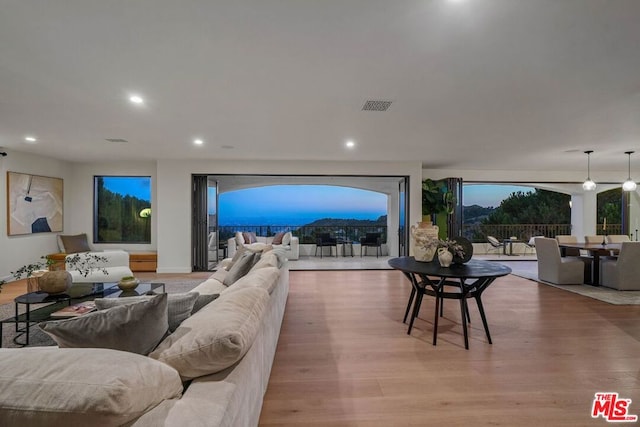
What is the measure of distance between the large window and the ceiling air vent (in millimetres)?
6011

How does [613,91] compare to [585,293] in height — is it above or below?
above

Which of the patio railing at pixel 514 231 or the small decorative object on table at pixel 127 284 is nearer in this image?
the small decorative object on table at pixel 127 284

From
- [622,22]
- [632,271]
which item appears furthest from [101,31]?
[632,271]

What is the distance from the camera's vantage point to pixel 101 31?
2086 millimetres

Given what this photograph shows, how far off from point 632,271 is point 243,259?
6.35 m

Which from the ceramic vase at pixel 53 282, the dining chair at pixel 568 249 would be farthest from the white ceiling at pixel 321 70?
the dining chair at pixel 568 249

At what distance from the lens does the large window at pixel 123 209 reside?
7500 mm

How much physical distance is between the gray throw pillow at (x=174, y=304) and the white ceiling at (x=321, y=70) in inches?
64.9

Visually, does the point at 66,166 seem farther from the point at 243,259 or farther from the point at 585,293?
the point at 585,293

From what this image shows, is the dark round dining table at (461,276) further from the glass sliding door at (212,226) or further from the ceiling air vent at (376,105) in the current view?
the glass sliding door at (212,226)

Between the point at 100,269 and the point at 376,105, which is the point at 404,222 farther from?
the point at 100,269

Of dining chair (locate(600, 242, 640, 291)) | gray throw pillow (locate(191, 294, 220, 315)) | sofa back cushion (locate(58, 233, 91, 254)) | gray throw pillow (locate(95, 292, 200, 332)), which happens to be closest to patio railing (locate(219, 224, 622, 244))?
sofa back cushion (locate(58, 233, 91, 254))

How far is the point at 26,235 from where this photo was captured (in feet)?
20.2

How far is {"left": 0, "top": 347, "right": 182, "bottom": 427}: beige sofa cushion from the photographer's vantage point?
85 cm
